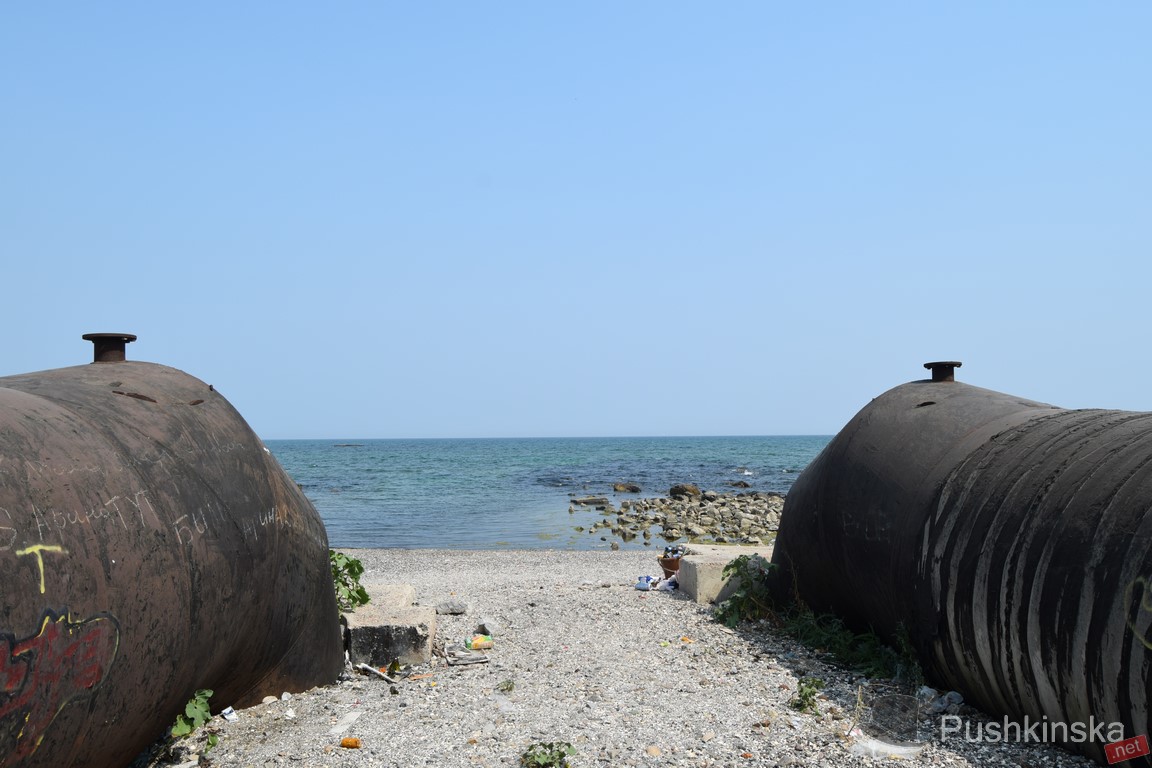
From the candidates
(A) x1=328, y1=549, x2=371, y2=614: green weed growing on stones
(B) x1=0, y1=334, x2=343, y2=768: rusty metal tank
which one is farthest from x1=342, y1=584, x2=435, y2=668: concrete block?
(A) x1=328, y1=549, x2=371, y2=614: green weed growing on stones

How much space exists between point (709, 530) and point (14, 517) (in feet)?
64.7

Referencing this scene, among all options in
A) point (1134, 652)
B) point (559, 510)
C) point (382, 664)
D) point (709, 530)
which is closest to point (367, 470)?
point (559, 510)

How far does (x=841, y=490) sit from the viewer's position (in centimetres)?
722

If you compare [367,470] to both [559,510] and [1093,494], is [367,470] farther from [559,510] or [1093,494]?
[1093,494]

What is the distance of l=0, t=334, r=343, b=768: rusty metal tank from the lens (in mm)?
3443

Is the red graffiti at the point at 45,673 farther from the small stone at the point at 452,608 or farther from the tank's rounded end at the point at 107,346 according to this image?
the small stone at the point at 452,608

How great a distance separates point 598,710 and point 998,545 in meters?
2.61

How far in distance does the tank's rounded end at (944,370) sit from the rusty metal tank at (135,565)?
17.9 feet

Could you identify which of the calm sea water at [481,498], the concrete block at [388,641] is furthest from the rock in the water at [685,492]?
the concrete block at [388,641]

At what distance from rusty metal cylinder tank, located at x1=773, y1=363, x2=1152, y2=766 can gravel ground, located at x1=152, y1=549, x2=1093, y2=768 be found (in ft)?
1.41

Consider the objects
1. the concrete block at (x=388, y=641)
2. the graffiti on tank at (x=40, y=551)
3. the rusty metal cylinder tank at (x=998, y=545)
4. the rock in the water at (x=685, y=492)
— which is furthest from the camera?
the rock in the water at (x=685, y=492)

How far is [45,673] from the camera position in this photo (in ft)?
11.2

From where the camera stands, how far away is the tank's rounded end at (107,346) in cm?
579

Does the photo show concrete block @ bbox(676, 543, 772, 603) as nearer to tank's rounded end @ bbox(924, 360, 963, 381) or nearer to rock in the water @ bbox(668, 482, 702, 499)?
tank's rounded end @ bbox(924, 360, 963, 381)
